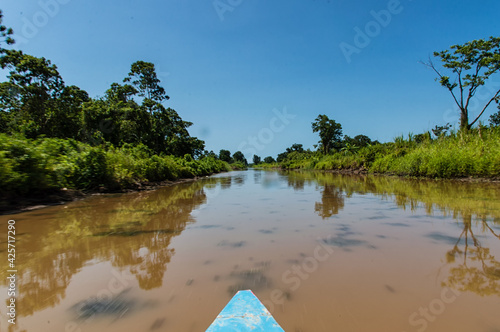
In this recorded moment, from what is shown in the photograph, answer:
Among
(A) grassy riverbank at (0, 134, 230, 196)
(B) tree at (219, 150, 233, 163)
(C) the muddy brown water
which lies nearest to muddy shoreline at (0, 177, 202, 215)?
(A) grassy riverbank at (0, 134, 230, 196)

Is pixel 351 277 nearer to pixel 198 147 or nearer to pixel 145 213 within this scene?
pixel 145 213

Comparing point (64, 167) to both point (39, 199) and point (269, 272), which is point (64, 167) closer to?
point (39, 199)

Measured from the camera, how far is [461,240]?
2861 millimetres

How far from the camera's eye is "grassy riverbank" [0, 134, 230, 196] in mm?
5480

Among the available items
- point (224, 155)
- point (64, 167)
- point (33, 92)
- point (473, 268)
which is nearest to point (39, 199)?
point (64, 167)

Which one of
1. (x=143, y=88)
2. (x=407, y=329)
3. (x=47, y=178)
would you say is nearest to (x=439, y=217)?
(x=407, y=329)

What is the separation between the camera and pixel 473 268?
214cm

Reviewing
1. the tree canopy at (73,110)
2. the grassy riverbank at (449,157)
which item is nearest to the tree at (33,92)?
the tree canopy at (73,110)

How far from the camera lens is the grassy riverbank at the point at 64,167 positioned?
18.0ft

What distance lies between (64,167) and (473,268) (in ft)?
29.2

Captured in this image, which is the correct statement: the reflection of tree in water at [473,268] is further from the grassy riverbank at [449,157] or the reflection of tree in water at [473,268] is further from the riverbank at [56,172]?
the grassy riverbank at [449,157]

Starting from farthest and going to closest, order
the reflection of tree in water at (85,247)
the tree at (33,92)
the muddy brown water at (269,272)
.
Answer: the tree at (33,92) → the reflection of tree in water at (85,247) → the muddy brown water at (269,272)

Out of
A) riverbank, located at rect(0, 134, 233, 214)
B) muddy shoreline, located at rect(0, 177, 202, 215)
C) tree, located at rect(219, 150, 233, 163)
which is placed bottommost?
muddy shoreline, located at rect(0, 177, 202, 215)

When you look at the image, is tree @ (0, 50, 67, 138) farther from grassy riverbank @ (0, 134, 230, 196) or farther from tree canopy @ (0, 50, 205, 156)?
grassy riverbank @ (0, 134, 230, 196)
